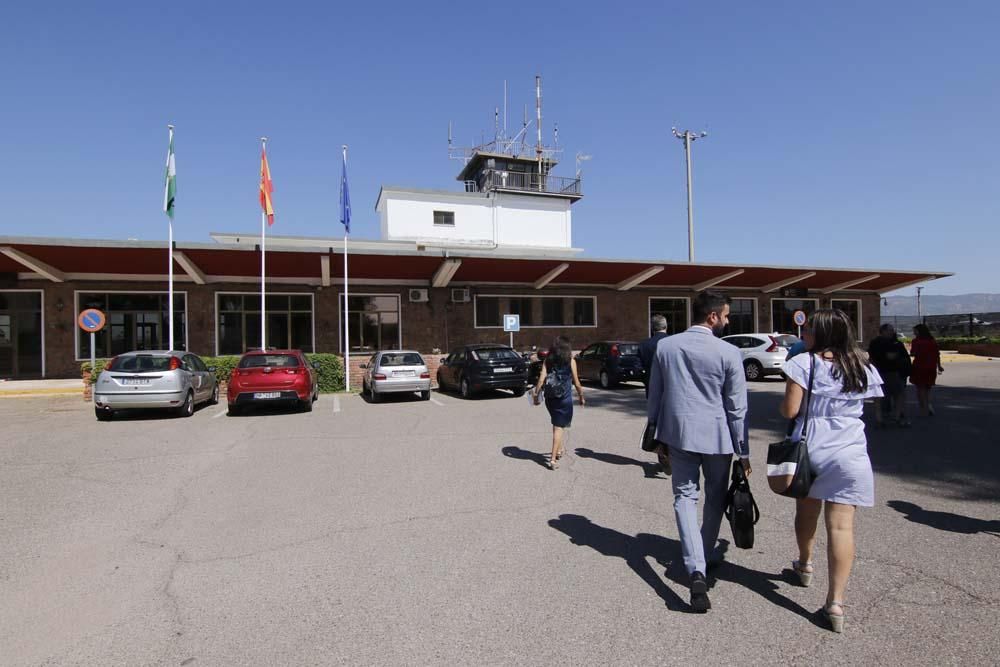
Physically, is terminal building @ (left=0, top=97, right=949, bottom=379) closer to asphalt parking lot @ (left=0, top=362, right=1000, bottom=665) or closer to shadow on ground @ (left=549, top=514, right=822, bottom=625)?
asphalt parking lot @ (left=0, top=362, right=1000, bottom=665)

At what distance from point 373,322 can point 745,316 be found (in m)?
17.9

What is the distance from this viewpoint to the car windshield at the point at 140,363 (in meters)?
12.0

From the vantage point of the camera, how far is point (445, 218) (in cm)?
4025

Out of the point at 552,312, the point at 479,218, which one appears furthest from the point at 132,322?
the point at 479,218

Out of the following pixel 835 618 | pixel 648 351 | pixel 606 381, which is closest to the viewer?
pixel 835 618

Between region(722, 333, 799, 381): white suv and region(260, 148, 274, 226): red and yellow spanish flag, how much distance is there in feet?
50.9

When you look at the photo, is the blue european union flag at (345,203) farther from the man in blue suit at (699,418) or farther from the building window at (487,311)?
the man in blue suit at (699,418)

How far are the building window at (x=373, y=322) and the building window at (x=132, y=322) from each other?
5817 mm

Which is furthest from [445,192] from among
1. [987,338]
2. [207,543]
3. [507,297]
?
[207,543]

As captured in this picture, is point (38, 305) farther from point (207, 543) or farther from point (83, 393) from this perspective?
point (207, 543)

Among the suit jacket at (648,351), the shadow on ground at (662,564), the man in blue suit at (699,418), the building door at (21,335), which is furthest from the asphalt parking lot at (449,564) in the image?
the building door at (21,335)

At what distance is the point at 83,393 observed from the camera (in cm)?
1694

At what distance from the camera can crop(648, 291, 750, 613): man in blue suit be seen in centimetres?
352

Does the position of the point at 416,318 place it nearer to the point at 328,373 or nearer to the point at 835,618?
the point at 328,373
